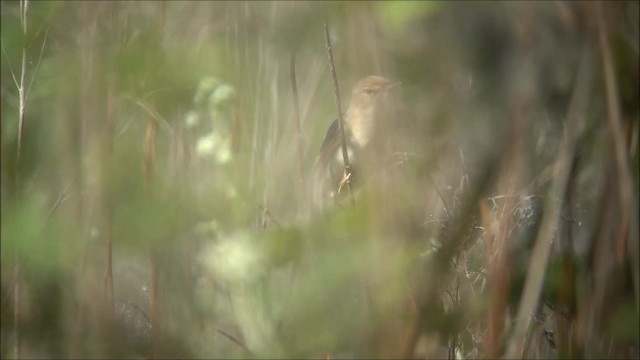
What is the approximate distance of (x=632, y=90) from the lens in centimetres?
67

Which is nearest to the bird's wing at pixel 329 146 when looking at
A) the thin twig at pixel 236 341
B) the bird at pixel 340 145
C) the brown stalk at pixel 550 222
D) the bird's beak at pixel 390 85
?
the bird at pixel 340 145

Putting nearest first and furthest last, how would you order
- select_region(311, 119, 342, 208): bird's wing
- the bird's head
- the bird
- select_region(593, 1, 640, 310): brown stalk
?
1. select_region(593, 1, 640, 310): brown stalk
2. the bird's head
3. the bird
4. select_region(311, 119, 342, 208): bird's wing

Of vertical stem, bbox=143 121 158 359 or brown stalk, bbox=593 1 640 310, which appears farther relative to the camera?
vertical stem, bbox=143 121 158 359

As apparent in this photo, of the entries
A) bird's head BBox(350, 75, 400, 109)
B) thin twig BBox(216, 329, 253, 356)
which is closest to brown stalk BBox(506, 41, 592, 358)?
bird's head BBox(350, 75, 400, 109)

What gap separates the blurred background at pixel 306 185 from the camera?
656mm

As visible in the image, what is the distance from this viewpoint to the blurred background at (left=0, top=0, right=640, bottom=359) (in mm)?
656

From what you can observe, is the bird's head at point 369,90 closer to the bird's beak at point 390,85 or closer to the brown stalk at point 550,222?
the bird's beak at point 390,85

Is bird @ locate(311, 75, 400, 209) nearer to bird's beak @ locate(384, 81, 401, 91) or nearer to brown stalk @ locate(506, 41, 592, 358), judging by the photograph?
bird's beak @ locate(384, 81, 401, 91)

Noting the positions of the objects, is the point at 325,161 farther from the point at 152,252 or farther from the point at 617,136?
the point at 617,136

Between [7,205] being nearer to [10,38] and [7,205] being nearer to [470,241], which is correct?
[10,38]

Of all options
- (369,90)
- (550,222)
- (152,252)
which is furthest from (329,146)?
(550,222)

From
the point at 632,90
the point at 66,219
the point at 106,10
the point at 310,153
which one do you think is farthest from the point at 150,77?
the point at 632,90

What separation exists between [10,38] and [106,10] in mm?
166

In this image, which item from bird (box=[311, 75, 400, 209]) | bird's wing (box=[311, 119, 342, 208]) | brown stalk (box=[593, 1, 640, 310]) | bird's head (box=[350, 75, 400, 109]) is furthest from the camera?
bird's wing (box=[311, 119, 342, 208])
